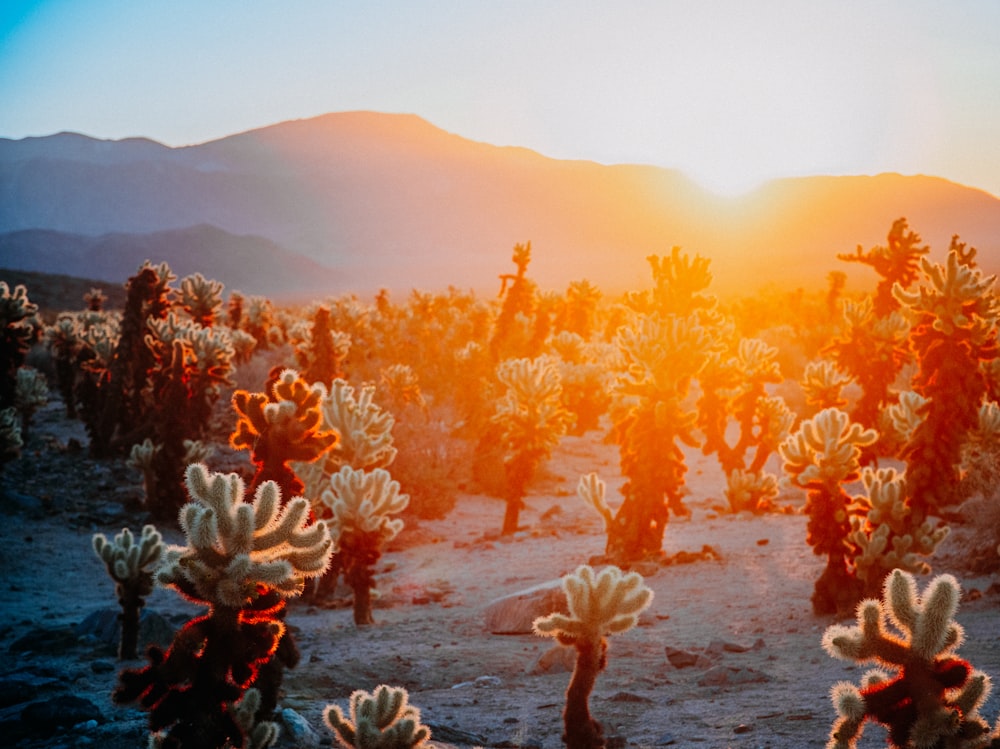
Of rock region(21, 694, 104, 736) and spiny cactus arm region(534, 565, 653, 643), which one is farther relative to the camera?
rock region(21, 694, 104, 736)

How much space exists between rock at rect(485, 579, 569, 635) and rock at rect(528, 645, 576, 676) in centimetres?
106

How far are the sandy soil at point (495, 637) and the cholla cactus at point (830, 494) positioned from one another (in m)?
0.38

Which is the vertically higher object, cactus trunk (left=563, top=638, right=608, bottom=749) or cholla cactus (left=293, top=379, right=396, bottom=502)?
cholla cactus (left=293, top=379, right=396, bottom=502)

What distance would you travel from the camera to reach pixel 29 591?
9695mm

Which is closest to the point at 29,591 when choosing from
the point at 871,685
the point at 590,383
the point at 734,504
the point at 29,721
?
the point at 29,721

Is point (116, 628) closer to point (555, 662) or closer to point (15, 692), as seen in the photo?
point (15, 692)

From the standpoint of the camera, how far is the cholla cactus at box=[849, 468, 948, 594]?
25.4ft

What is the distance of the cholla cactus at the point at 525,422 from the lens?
44.1 ft

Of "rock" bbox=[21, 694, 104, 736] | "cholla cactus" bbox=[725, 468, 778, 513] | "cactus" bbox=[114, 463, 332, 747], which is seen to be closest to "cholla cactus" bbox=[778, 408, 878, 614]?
"cactus" bbox=[114, 463, 332, 747]

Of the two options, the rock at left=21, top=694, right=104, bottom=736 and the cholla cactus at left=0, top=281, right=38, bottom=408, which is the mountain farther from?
the rock at left=21, top=694, right=104, bottom=736

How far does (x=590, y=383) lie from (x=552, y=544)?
11695 millimetres

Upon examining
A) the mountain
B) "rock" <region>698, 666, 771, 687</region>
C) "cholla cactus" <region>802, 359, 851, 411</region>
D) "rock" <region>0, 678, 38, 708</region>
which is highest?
the mountain

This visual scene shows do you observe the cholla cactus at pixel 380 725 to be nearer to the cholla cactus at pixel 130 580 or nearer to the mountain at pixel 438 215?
the cholla cactus at pixel 130 580

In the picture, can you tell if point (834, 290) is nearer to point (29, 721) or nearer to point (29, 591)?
point (29, 591)
